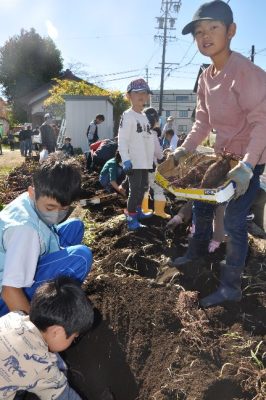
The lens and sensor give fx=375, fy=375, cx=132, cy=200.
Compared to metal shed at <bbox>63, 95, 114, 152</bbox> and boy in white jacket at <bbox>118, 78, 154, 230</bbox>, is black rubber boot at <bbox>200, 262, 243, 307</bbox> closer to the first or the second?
boy in white jacket at <bbox>118, 78, 154, 230</bbox>

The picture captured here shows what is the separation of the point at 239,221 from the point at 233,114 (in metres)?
0.68

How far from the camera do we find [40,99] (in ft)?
117

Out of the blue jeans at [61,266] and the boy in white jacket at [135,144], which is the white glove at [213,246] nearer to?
the boy in white jacket at [135,144]

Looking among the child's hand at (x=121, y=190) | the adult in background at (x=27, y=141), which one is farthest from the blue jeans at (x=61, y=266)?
the adult in background at (x=27, y=141)

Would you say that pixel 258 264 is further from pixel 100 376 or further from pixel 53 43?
pixel 53 43

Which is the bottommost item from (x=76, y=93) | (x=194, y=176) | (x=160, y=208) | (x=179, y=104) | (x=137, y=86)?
(x=160, y=208)

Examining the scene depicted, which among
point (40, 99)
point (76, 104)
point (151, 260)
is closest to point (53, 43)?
point (40, 99)

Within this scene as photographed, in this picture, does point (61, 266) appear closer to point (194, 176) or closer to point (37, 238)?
point (37, 238)

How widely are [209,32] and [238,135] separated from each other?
66cm

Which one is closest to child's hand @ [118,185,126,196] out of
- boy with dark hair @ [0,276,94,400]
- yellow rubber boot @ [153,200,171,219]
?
yellow rubber boot @ [153,200,171,219]

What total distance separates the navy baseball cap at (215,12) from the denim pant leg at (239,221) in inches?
36.1

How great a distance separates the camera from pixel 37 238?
5.96 ft

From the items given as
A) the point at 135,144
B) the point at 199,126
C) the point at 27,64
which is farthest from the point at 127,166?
the point at 27,64

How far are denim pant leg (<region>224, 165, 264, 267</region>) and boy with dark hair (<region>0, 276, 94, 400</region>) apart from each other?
3.57ft
